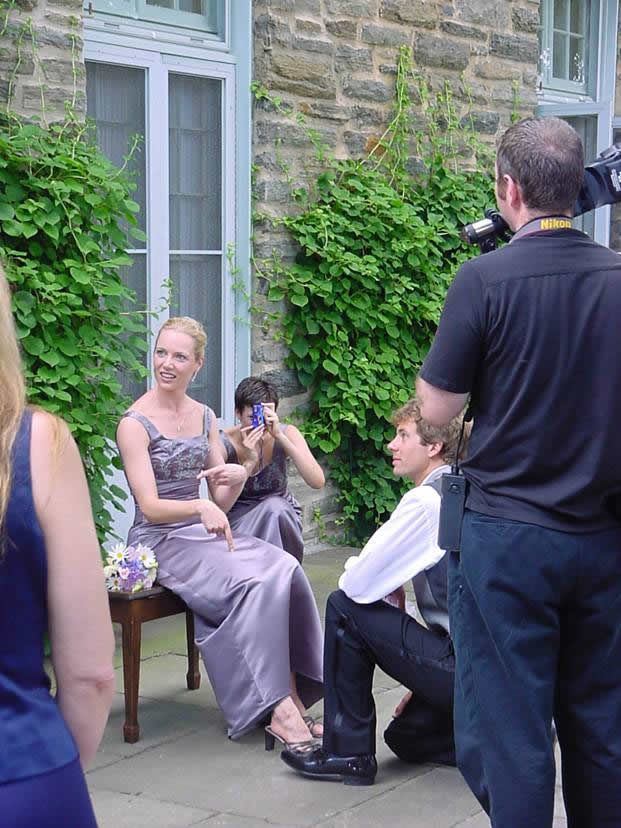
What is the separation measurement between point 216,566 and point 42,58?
2.31 meters

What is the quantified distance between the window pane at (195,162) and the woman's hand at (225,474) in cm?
226

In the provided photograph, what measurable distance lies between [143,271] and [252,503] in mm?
1869

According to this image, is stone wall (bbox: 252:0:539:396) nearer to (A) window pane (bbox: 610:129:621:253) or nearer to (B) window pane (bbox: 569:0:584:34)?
(B) window pane (bbox: 569:0:584:34)

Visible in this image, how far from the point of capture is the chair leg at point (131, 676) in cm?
466

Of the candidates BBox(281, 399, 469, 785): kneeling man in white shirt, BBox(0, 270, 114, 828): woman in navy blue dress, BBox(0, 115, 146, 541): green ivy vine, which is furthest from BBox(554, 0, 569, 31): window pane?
BBox(0, 270, 114, 828): woman in navy blue dress

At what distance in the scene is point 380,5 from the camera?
7.92 m

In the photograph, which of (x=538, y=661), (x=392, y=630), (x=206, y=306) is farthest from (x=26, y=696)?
(x=206, y=306)

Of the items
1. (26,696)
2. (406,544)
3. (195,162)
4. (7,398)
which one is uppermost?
(195,162)

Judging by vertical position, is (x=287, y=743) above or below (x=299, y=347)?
below

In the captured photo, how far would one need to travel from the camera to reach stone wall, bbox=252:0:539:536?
23.9 ft

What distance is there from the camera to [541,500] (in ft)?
10.1

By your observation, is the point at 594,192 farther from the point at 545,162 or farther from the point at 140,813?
the point at 140,813

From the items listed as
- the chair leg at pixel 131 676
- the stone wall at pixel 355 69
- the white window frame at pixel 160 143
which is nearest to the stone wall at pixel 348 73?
the stone wall at pixel 355 69

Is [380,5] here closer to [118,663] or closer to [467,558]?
[118,663]
